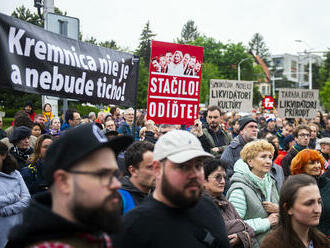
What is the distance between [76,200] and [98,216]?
0.11 metres

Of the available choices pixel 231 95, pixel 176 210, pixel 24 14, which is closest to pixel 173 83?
pixel 176 210

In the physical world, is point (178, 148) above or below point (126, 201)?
above

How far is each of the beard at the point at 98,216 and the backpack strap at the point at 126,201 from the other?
57.3 inches

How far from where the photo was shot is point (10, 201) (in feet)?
14.5

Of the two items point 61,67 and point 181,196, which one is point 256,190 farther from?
point 61,67

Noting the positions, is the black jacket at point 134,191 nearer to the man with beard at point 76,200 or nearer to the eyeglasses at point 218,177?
the eyeglasses at point 218,177

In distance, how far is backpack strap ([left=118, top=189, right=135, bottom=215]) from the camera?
3193mm

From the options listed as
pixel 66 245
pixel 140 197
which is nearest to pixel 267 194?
pixel 140 197

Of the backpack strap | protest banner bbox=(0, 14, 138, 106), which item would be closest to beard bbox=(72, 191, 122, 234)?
the backpack strap

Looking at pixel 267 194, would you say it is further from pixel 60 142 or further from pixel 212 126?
pixel 60 142

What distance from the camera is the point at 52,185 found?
1.81 m

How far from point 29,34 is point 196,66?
2.82 meters

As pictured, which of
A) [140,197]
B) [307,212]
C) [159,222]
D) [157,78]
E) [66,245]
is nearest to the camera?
[66,245]

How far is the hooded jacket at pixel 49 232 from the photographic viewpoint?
163cm
